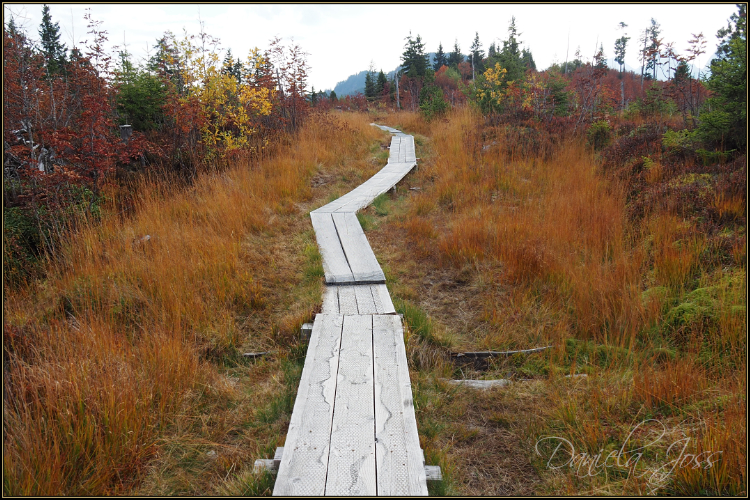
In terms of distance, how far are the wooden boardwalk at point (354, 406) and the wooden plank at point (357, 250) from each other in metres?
0.02

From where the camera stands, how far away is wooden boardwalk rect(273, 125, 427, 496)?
2045mm

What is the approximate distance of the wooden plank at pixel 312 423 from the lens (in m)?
2.03

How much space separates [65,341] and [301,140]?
8.30 m

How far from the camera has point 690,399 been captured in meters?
2.49

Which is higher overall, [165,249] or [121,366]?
[165,249]

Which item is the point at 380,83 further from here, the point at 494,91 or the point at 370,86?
the point at 494,91

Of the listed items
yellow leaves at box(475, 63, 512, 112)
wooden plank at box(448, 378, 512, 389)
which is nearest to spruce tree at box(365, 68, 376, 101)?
yellow leaves at box(475, 63, 512, 112)

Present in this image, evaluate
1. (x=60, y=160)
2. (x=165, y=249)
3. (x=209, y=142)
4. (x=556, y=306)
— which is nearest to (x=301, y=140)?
(x=209, y=142)

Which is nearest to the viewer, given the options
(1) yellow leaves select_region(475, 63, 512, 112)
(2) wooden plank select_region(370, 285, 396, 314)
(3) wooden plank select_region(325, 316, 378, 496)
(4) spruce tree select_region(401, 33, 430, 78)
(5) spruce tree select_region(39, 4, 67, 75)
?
(3) wooden plank select_region(325, 316, 378, 496)

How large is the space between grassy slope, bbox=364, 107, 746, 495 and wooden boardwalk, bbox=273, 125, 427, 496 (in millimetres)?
231

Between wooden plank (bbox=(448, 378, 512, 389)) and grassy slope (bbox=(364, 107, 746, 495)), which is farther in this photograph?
wooden plank (bbox=(448, 378, 512, 389))

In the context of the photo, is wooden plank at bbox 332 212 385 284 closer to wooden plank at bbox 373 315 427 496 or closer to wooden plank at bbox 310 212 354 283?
wooden plank at bbox 310 212 354 283

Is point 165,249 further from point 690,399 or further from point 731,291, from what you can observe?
point 731,291

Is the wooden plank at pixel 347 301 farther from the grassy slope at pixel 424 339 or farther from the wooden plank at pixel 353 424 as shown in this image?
the wooden plank at pixel 353 424
